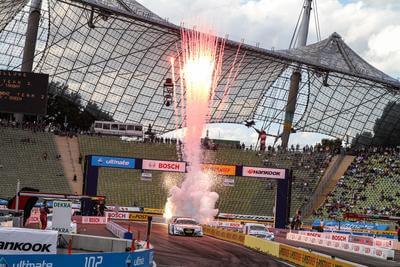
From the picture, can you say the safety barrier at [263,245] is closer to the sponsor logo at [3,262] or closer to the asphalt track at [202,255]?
the asphalt track at [202,255]

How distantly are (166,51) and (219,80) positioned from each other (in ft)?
28.1

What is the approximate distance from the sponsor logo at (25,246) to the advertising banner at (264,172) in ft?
135

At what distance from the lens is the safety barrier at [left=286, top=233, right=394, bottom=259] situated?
115 feet

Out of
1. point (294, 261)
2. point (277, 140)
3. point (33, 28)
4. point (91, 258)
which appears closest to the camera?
point (91, 258)

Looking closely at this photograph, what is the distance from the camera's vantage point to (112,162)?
5325 centimetres

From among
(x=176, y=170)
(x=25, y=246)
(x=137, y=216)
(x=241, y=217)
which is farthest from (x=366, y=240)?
(x=25, y=246)

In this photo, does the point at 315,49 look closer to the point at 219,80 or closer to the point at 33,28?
the point at 219,80

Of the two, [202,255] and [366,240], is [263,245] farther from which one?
[366,240]

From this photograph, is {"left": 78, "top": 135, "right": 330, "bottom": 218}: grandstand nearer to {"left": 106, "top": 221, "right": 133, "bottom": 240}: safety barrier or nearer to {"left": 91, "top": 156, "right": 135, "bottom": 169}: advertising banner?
{"left": 91, "top": 156, "right": 135, "bottom": 169}: advertising banner

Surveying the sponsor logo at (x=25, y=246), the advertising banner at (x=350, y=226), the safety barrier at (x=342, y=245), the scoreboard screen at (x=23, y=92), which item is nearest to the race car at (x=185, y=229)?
the safety barrier at (x=342, y=245)

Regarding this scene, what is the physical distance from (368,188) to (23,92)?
36.4 meters

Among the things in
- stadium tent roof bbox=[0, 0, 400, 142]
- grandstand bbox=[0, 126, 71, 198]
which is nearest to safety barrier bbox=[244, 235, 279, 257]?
grandstand bbox=[0, 126, 71, 198]

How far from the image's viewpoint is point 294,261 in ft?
95.7

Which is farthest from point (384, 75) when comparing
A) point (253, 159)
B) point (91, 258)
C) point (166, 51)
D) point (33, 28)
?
point (91, 258)
